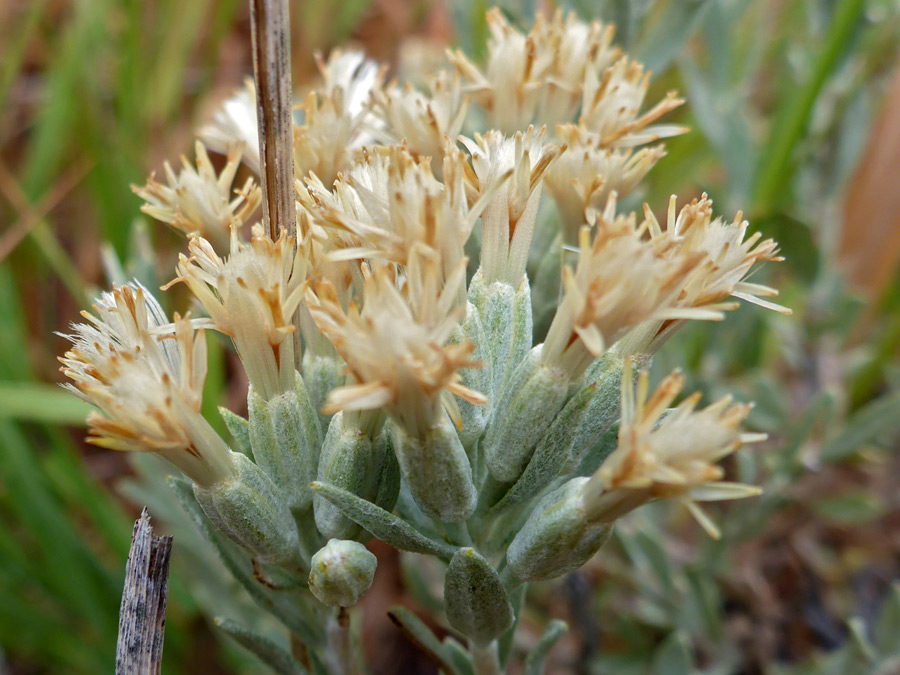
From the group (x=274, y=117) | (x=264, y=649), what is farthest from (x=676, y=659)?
(x=274, y=117)

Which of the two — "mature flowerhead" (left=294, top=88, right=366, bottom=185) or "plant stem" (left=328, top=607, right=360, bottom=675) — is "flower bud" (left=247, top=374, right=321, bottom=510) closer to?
"plant stem" (left=328, top=607, right=360, bottom=675)

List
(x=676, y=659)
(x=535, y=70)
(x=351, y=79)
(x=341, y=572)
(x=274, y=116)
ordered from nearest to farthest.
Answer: (x=341, y=572), (x=274, y=116), (x=535, y=70), (x=351, y=79), (x=676, y=659)

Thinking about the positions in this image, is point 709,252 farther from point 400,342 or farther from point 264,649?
point 264,649

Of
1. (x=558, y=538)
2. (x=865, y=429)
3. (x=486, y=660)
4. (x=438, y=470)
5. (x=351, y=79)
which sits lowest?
(x=865, y=429)

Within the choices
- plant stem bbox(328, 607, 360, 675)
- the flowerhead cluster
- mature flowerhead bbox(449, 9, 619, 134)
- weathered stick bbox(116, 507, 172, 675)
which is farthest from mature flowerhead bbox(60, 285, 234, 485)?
mature flowerhead bbox(449, 9, 619, 134)

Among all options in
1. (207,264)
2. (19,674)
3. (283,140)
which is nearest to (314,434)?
(207,264)
